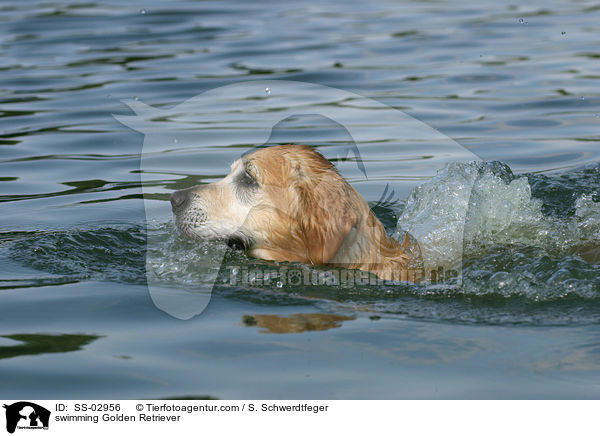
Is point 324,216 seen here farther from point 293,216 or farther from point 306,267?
point 306,267

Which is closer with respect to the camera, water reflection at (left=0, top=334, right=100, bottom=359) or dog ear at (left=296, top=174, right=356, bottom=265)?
water reflection at (left=0, top=334, right=100, bottom=359)

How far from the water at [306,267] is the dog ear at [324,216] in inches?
7.9

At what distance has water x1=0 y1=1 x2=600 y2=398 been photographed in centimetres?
408

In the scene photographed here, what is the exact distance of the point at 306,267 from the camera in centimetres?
542

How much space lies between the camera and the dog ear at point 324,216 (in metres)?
5.21
